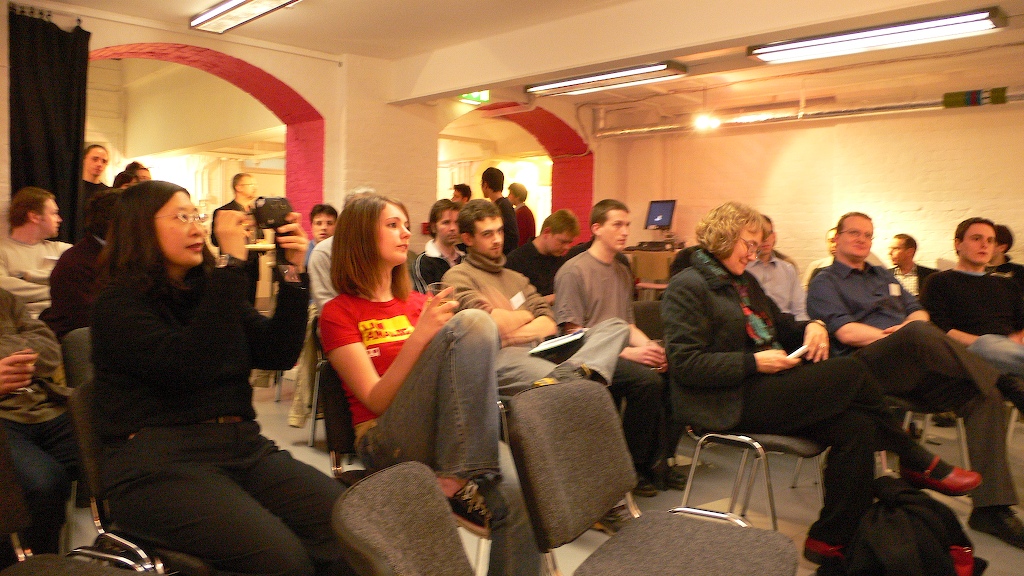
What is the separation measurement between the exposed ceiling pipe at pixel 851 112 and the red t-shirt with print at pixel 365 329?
635 cm

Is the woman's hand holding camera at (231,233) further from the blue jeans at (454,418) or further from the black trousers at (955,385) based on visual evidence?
the black trousers at (955,385)

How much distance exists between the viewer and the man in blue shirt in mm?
2811

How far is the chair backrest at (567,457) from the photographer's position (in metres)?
1.55

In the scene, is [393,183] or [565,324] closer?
[565,324]

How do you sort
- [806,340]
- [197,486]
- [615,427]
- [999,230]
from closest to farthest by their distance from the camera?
[197,486], [615,427], [806,340], [999,230]

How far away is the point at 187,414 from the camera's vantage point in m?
1.63

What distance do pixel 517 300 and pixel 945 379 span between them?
1.78 m

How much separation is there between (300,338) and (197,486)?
50 cm

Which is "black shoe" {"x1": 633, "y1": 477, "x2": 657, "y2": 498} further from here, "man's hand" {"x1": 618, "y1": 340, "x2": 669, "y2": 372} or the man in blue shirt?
the man in blue shirt

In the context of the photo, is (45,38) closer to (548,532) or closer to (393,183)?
(393,183)

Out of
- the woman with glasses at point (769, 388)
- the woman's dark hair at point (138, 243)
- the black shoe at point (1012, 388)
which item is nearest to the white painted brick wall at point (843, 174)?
the black shoe at point (1012, 388)

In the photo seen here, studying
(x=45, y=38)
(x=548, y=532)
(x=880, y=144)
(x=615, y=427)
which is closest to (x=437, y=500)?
(x=548, y=532)

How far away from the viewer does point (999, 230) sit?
571cm

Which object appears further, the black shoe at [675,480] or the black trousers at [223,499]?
the black shoe at [675,480]
